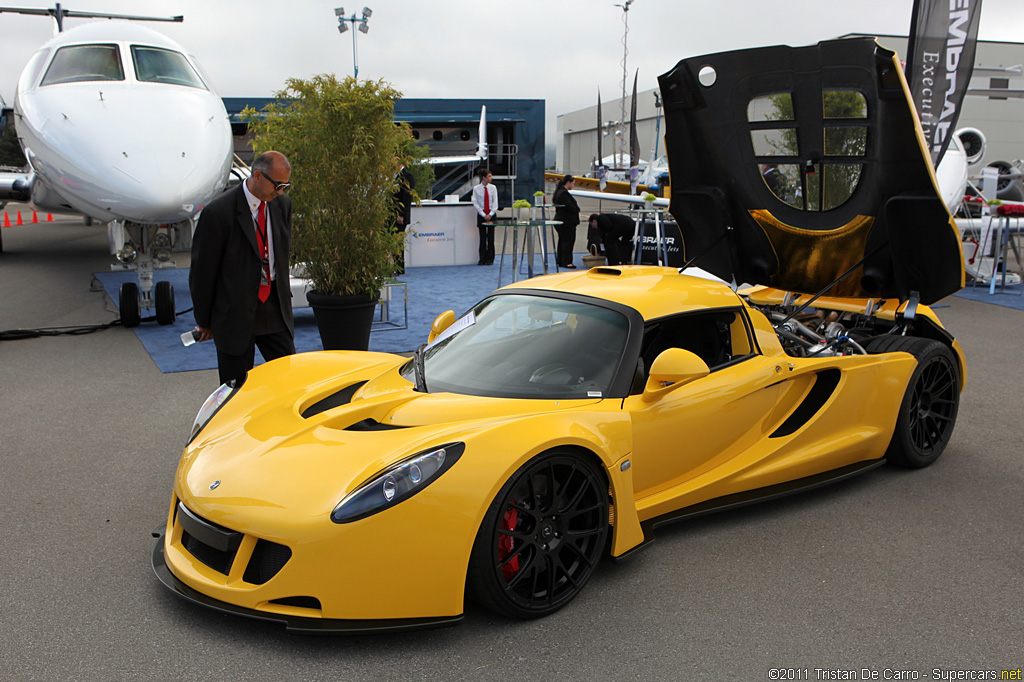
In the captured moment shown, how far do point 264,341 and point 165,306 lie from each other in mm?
4800

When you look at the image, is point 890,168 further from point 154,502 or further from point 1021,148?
point 1021,148

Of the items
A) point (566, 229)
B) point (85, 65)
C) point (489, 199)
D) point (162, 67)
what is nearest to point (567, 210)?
point (566, 229)

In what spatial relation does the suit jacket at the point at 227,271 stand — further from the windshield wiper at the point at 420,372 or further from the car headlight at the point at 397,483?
the car headlight at the point at 397,483

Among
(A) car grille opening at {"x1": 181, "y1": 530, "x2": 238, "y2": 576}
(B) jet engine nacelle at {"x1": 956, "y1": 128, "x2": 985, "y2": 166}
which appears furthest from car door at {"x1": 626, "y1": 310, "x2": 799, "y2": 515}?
(B) jet engine nacelle at {"x1": 956, "y1": 128, "x2": 985, "y2": 166}

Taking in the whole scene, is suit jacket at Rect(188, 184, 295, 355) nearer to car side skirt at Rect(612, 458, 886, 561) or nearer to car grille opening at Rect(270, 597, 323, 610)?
car grille opening at Rect(270, 597, 323, 610)

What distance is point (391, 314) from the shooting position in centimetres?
1044

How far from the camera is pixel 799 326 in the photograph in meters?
4.95

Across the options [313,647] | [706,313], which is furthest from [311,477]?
[706,313]

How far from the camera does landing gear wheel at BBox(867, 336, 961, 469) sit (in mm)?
4570

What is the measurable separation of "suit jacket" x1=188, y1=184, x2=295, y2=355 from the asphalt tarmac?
0.91 m

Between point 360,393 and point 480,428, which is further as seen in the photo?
point 360,393

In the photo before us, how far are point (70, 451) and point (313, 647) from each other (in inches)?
121

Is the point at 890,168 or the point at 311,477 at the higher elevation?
the point at 890,168

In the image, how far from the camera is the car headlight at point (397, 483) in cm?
266
